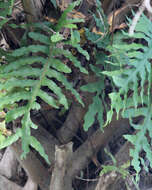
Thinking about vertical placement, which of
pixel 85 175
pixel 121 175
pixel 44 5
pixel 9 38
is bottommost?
pixel 85 175

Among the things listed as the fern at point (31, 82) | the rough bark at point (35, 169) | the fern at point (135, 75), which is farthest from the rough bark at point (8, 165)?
the fern at point (135, 75)

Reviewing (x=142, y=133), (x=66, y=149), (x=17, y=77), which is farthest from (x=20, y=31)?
(x=142, y=133)

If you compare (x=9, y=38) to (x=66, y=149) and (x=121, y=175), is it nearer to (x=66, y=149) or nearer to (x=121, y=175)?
(x=66, y=149)

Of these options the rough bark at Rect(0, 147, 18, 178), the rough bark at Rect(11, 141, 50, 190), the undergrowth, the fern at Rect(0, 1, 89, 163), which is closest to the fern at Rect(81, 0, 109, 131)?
A: the undergrowth

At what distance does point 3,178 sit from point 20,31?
24.2 inches

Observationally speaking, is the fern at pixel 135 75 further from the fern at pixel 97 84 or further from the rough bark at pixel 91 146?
the rough bark at pixel 91 146

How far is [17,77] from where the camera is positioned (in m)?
0.84

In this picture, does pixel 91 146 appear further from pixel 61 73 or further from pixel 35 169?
pixel 61 73

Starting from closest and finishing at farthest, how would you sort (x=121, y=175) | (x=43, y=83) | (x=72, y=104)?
1. (x=43, y=83)
2. (x=121, y=175)
3. (x=72, y=104)

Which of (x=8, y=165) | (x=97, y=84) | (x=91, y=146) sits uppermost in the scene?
(x=97, y=84)

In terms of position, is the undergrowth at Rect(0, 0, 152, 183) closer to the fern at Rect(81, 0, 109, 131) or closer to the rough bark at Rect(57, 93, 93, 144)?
the fern at Rect(81, 0, 109, 131)

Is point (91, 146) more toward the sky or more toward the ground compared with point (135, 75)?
more toward the ground

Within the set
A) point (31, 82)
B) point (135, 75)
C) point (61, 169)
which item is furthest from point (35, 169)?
point (135, 75)

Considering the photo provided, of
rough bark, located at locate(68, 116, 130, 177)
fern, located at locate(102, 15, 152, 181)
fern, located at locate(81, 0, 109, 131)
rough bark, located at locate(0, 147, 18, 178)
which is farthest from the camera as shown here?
rough bark, located at locate(0, 147, 18, 178)
